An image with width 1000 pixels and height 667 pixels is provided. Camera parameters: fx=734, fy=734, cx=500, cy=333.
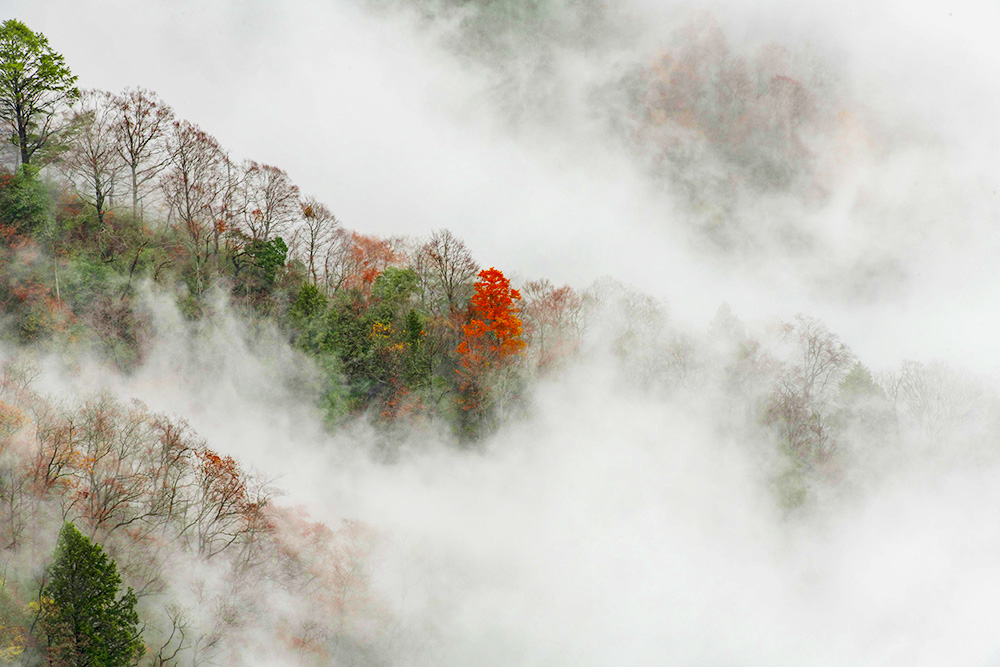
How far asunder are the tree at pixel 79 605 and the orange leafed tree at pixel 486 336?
80.9ft

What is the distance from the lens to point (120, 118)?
4375 centimetres

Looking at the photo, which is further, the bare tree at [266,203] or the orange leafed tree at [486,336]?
the orange leafed tree at [486,336]

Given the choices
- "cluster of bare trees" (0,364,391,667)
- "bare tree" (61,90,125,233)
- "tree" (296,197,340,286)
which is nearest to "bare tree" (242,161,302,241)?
"tree" (296,197,340,286)

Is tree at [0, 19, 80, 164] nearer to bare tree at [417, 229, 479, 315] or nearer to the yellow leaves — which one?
the yellow leaves

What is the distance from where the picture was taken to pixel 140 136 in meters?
44.0

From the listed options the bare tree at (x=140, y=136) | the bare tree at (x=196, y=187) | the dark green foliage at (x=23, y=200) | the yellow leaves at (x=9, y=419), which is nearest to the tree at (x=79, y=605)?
the yellow leaves at (x=9, y=419)

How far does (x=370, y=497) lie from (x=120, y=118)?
2773 centimetres

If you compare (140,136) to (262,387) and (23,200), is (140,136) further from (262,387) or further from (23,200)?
(262,387)

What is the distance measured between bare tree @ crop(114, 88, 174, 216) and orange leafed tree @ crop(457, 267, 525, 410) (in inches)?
842

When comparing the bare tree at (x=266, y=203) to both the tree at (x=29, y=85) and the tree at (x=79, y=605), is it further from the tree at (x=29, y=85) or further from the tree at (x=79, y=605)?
the tree at (x=79, y=605)

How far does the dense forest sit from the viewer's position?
34.5m

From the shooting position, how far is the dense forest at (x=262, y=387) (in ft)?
113

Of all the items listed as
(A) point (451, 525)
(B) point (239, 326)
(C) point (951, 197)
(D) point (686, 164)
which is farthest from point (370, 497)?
(C) point (951, 197)

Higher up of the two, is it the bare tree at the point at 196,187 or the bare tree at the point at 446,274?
the bare tree at the point at 446,274
